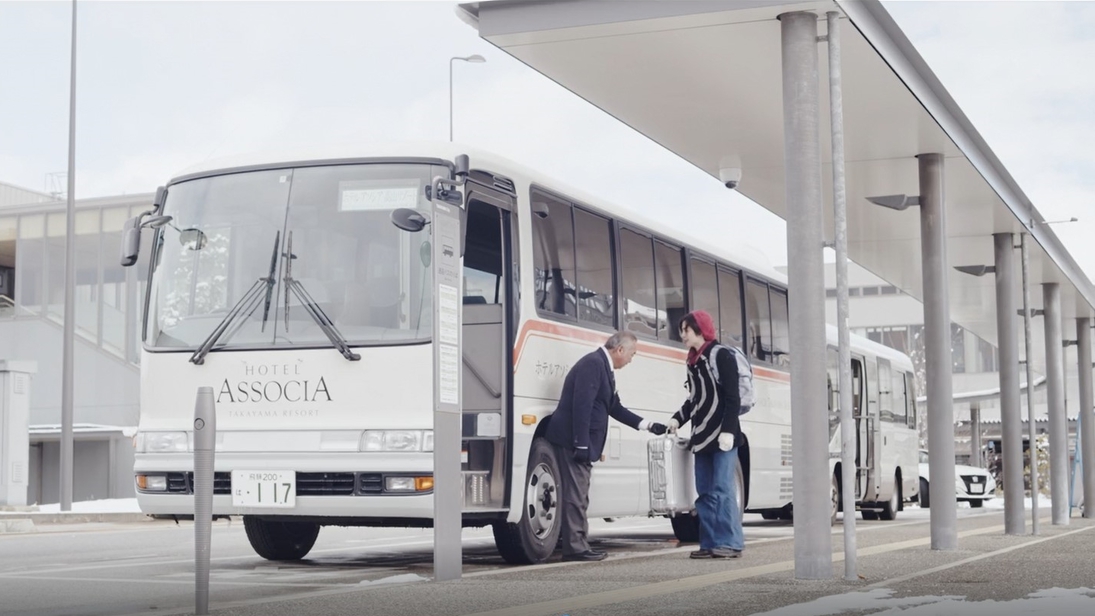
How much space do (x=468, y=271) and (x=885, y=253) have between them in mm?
11732

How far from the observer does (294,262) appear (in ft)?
37.8

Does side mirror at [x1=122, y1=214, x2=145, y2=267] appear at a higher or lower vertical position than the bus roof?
lower

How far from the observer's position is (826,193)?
58.1 feet

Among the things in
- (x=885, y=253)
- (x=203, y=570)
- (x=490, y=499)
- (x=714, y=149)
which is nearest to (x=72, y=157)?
(x=885, y=253)

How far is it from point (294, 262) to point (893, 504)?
55.8 ft

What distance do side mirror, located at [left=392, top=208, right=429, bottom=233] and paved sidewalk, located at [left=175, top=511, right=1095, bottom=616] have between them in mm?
2573

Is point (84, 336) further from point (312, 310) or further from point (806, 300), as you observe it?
point (806, 300)

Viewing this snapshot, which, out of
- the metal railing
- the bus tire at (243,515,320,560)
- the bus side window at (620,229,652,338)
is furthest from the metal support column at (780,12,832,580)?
the metal railing

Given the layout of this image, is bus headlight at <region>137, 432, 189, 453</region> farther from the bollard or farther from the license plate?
the bollard

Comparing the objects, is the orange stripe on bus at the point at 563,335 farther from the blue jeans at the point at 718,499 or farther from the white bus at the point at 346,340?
the blue jeans at the point at 718,499

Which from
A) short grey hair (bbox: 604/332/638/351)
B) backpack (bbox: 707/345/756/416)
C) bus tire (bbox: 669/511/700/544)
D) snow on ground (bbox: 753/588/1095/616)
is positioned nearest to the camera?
snow on ground (bbox: 753/588/1095/616)

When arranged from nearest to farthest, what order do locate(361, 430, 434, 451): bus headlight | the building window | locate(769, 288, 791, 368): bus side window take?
locate(361, 430, 434, 451): bus headlight
the building window
locate(769, 288, 791, 368): bus side window

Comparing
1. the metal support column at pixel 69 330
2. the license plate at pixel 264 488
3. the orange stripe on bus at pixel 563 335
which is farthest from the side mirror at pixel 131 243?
the metal support column at pixel 69 330

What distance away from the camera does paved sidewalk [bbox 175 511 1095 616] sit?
26.7 ft
